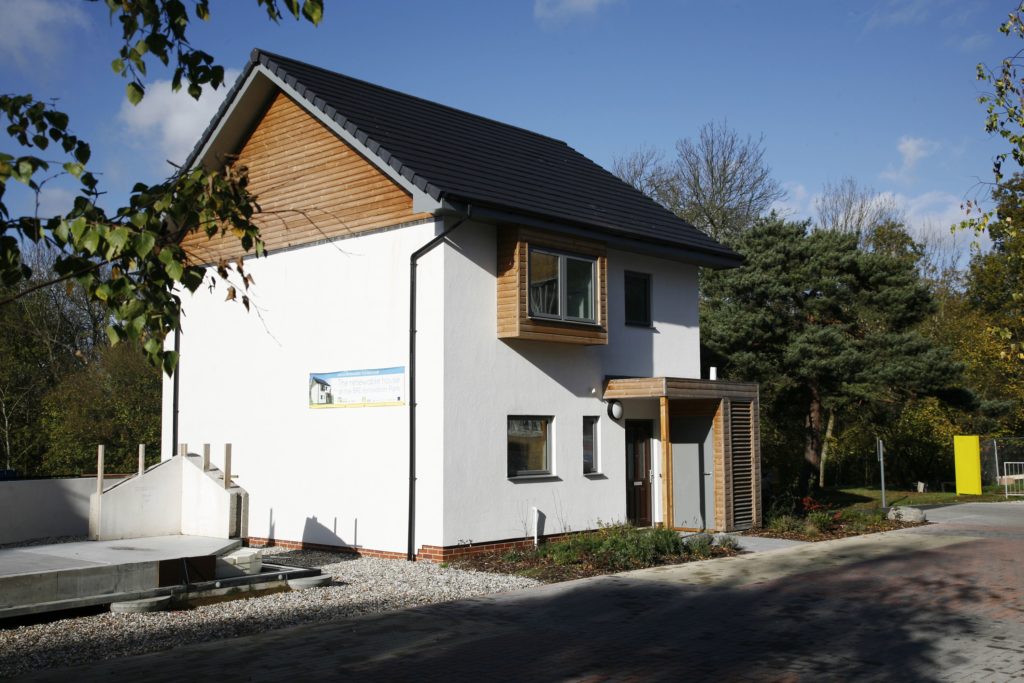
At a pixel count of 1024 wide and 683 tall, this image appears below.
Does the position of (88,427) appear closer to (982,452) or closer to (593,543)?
(593,543)

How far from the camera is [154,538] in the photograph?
54.1 ft

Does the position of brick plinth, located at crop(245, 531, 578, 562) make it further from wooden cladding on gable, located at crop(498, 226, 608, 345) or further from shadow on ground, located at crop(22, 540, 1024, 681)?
wooden cladding on gable, located at crop(498, 226, 608, 345)

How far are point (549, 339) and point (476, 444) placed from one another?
219 cm

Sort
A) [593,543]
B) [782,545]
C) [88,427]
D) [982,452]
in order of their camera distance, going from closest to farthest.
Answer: [593,543], [782,545], [88,427], [982,452]

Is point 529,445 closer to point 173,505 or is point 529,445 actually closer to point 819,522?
point 819,522

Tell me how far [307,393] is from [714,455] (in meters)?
7.96

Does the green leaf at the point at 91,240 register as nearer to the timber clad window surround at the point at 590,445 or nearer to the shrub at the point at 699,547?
the shrub at the point at 699,547

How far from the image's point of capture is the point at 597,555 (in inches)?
585

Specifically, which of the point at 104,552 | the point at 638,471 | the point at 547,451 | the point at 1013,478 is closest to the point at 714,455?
the point at 638,471

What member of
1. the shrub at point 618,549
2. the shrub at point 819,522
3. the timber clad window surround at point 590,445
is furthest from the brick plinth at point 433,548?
the shrub at point 819,522

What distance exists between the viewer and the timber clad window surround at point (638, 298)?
64.0ft

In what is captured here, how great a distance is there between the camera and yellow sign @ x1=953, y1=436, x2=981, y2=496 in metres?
31.5

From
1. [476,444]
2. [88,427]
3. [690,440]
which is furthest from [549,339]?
[88,427]

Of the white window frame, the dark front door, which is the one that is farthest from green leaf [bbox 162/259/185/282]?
the dark front door
